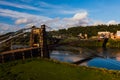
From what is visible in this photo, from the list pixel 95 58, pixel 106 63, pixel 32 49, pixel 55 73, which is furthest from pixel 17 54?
pixel 95 58

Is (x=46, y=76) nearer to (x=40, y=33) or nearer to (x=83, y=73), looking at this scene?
(x=83, y=73)

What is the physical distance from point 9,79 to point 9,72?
15.8ft

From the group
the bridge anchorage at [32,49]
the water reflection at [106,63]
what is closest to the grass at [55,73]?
the bridge anchorage at [32,49]

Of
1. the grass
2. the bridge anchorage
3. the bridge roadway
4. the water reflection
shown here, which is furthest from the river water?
the grass

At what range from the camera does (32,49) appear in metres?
60.7

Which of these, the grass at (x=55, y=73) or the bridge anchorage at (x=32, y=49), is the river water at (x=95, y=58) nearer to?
the bridge anchorage at (x=32, y=49)

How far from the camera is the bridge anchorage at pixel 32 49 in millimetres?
53406

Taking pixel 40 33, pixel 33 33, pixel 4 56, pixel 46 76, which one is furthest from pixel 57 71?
pixel 33 33

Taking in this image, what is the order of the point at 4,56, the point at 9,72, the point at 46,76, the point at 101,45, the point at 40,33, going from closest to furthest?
the point at 46,76
the point at 9,72
the point at 4,56
the point at 40,33
the point at 101,45

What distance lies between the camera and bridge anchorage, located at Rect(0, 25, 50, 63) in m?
53.4

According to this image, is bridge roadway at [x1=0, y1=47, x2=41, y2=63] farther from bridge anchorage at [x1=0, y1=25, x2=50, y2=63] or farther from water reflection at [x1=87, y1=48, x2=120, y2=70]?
water reflection at [x1=87, y1=48, x2=120, y2=70]

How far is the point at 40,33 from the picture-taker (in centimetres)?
6388

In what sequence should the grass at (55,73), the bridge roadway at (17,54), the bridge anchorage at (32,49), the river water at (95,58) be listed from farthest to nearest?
the river water at (95,58) → the bridge anchorage at (32,49) → the bridge roadway at (17,54) → the grass at (55,73)

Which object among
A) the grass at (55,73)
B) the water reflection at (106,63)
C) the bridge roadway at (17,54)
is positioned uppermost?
the bridge roadway at (17,54)
